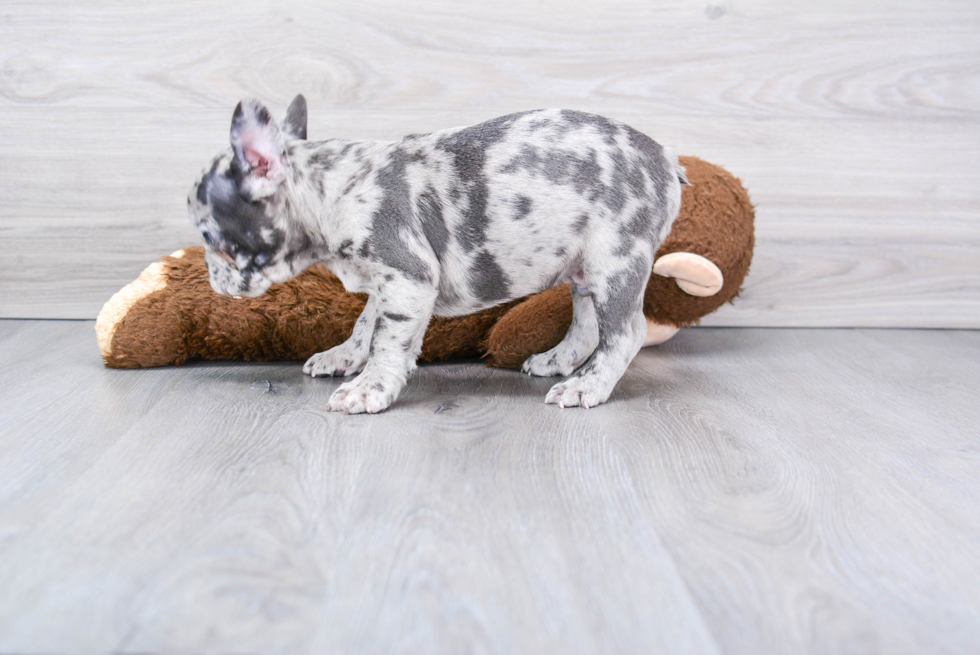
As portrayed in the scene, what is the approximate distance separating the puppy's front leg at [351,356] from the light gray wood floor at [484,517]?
0.06 meters

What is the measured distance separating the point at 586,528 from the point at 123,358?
184 cm

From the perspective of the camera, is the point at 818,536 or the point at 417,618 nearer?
the point at 417,618

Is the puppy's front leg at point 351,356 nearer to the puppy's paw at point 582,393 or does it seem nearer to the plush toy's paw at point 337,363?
the plush toy's paw at point 337,363

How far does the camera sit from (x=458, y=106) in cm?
332

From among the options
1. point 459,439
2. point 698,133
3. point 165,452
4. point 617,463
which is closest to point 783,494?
point 617,463

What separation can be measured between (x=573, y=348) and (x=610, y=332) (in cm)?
34

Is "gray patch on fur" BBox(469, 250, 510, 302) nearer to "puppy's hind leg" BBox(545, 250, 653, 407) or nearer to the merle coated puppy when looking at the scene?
the merle coated puppy

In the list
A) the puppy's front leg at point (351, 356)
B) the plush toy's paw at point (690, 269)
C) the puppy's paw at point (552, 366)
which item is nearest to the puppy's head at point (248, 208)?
the puppy's front leg at point (351, 356)

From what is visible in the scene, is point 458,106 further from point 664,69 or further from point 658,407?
point 658,407

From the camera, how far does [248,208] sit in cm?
227

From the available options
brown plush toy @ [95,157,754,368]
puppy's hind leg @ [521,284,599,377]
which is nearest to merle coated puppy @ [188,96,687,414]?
puppy's hind leg @ [521,284,599,377]

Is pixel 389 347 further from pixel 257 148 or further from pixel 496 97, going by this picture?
pixel 496 97

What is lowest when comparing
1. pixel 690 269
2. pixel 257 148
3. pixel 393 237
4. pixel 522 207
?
pixel 690 269

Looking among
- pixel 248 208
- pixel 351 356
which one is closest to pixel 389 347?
pixel 351 356
